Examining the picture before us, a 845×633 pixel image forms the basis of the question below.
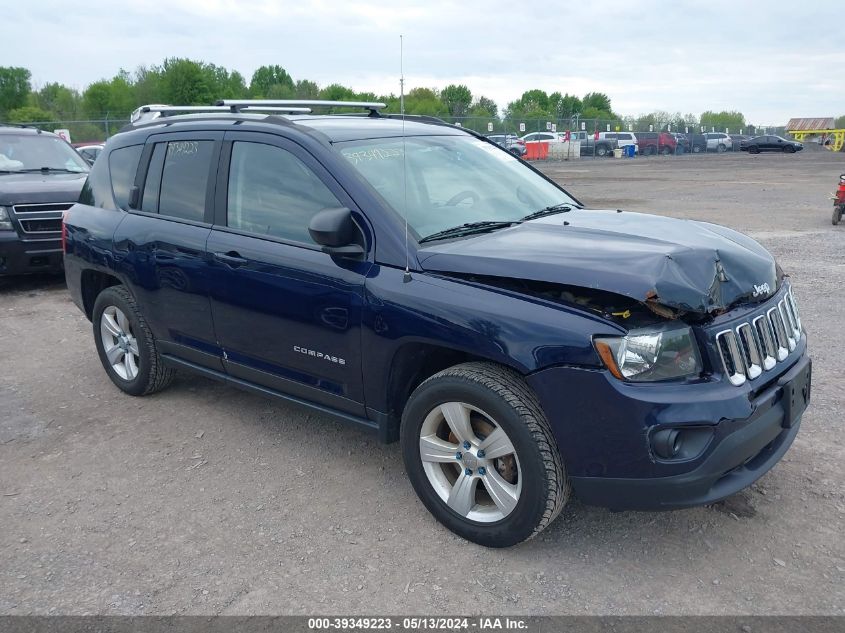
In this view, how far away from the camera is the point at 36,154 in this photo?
968 centimetres

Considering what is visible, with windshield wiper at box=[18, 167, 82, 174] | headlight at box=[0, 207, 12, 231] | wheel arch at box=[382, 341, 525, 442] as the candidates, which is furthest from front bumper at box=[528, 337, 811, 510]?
windshield wiper at box=[18, 167, 82, 174]

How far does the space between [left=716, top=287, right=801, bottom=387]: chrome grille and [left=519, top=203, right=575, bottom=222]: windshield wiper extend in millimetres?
1325

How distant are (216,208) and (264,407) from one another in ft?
4.78

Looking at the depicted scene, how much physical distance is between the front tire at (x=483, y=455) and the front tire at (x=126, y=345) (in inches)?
93.7

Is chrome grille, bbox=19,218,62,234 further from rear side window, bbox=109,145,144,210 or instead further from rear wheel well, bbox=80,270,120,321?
rear side window, bbox=109,145,144,210

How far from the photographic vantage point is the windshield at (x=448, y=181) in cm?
370

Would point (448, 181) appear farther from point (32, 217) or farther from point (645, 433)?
point (32, 217)

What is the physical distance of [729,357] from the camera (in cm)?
290

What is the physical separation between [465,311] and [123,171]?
3.17 m

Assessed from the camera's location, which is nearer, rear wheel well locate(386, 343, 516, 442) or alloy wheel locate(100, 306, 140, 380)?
rear wheel well locate(386, 343, 516, 442)

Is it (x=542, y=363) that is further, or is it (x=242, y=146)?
(x=242, y=146)

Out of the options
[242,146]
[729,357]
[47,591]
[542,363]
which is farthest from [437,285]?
[47,591]

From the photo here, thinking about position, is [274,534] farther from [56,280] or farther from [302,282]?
[56,280]

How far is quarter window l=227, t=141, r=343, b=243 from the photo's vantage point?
3.79 meters
